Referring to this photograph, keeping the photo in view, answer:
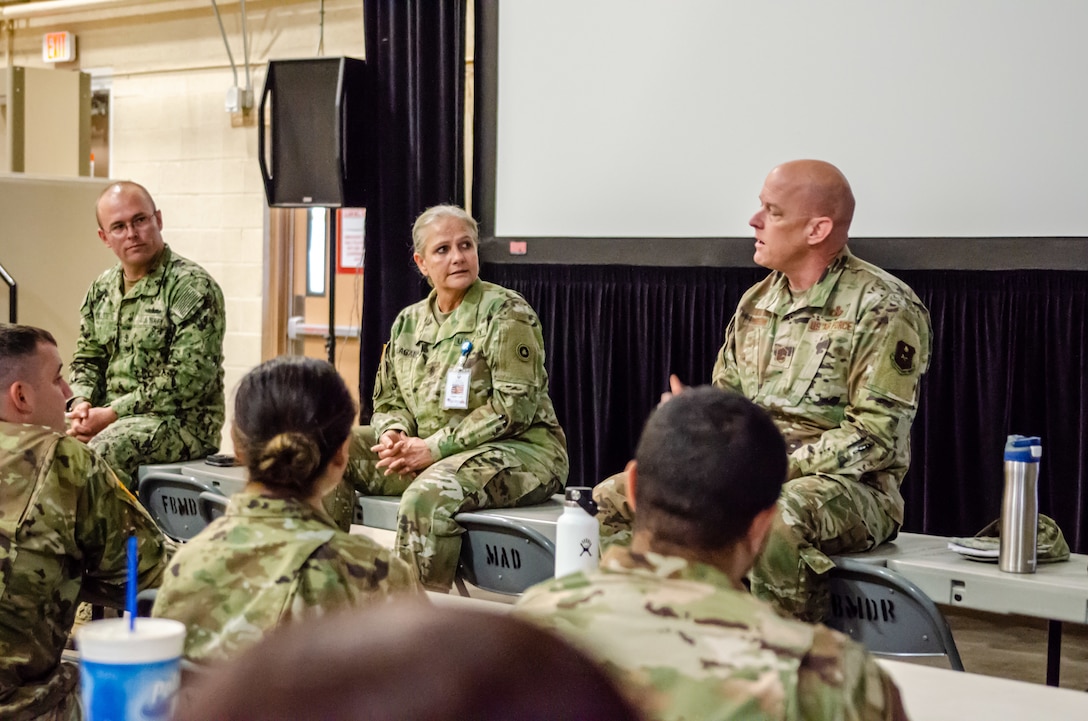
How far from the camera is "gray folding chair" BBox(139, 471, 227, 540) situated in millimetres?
3590

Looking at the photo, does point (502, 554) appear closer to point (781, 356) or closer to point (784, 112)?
point (781, 356)

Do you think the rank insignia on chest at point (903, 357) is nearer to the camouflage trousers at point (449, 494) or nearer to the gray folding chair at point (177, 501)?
the camouflage trousers at point (449, 494)

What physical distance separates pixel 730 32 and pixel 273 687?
4.28 metres

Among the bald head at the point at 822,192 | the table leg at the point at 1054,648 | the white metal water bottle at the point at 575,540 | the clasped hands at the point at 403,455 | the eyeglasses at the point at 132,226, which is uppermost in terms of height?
the bald head at the point at 822,192

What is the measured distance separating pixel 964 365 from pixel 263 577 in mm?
3077

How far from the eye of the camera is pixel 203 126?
21.2ft

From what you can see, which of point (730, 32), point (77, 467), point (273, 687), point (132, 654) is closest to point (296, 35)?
point (730, 32)

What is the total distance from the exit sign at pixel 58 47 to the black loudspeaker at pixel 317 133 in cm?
235

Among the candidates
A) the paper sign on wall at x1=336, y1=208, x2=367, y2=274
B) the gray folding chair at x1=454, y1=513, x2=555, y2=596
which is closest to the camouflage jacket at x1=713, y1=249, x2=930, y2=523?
the gray folding chair at x1=454, y1=513, x2=555, y2=596

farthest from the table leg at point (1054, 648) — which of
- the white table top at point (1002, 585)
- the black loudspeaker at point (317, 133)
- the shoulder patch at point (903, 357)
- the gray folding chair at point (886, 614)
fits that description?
the black loudspeaker at point (317, 133)

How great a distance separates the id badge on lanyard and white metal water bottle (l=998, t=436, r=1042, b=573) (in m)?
1.57

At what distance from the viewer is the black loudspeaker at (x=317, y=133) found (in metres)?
5.07

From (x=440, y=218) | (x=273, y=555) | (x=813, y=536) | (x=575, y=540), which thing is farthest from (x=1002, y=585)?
(x=440, y=218)

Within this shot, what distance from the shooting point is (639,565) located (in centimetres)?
112
